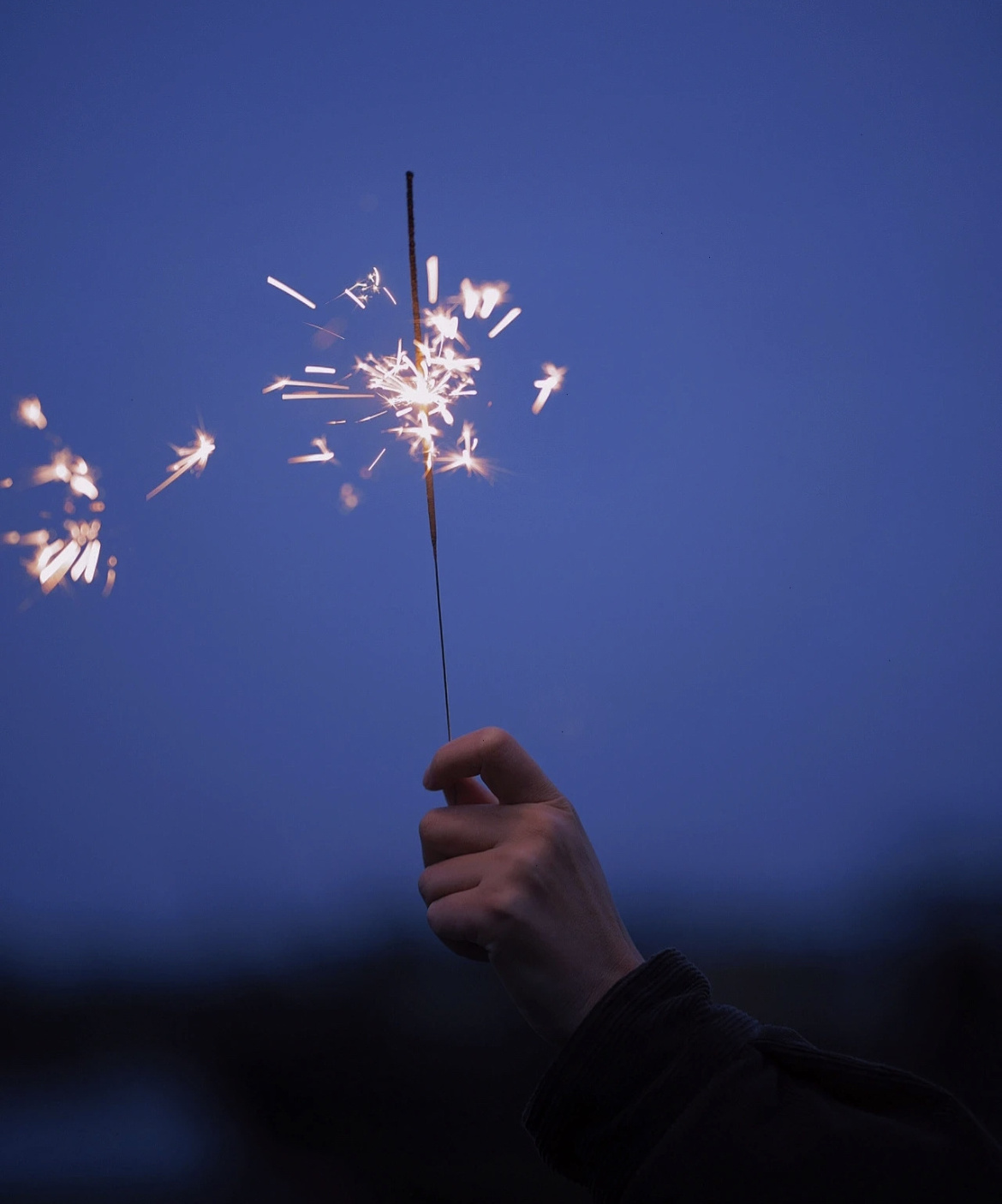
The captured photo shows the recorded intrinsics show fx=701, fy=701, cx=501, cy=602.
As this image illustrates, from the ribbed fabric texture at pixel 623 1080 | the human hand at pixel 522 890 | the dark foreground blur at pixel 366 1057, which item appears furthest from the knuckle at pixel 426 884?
the dark foreground blur at pixel 366 1057

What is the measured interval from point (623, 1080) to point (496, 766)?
1.60 feet

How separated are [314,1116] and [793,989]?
63.7ft

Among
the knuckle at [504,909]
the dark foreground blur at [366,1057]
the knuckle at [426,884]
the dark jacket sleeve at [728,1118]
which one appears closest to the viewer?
the dark jacket sleeve at [728,1118]

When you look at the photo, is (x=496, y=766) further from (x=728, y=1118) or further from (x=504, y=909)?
(x=728, y=1118)

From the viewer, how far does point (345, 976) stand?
25.8 m

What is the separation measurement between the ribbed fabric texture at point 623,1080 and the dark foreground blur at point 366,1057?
2109cm

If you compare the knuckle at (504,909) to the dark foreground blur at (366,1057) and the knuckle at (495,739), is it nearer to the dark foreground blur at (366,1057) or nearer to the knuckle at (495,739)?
the knuckle at (495,739)

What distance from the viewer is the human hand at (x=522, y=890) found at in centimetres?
107

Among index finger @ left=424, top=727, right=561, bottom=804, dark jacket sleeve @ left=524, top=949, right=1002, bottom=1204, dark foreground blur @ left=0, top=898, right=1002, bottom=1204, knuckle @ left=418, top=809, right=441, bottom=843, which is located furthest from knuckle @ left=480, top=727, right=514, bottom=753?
dark foreground blur @ left=0, top=898, right=1002, bottom=1204

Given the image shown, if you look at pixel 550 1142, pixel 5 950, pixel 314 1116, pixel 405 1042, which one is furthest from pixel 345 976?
pixel 550 1142

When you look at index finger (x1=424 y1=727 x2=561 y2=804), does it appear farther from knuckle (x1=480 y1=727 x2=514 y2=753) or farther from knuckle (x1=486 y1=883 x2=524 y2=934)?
knuckle (x1=486 y1=883 x2=524 y2=934)

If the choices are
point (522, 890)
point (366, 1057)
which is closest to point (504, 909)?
point (522, 890)

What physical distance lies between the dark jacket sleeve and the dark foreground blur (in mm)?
21125

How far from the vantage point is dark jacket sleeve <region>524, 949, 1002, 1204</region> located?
93 cm
